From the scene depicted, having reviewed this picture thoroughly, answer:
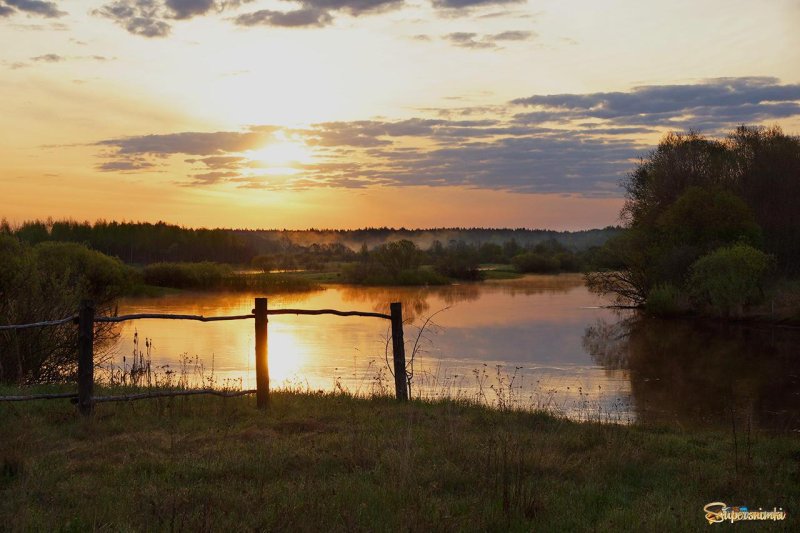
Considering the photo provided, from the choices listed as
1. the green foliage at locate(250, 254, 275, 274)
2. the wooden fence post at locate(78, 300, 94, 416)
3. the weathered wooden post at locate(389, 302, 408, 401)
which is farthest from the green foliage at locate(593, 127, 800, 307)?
the green foliage at locate(250, 254, 275, 274)

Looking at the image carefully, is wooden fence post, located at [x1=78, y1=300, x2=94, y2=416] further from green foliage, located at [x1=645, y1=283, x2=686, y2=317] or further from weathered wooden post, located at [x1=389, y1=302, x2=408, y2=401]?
green foliage, located at [x1=645, y1=283, x2=686, y2=317]

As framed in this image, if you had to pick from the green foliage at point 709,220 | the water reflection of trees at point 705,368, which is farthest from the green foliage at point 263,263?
the water reflection of trees at point 705,368

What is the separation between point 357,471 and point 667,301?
34547mm

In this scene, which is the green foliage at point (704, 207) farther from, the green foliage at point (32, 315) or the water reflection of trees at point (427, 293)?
the green foliage at point (32, 315)

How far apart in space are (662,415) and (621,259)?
31.5m

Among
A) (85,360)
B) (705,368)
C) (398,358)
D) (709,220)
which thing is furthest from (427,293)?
(85,360)

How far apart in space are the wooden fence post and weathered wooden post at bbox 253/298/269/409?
226 cm

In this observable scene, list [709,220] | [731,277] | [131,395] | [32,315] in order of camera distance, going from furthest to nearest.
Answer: [709,220] → [731,277] → [32,315] → [131,395]

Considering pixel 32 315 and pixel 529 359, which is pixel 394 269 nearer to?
pixel 529 359

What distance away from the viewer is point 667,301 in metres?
38.6

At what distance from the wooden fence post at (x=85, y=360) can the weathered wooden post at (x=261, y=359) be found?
226cm

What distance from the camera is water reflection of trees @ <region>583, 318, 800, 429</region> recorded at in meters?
14.6

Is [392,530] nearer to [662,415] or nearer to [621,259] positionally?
[662,415]

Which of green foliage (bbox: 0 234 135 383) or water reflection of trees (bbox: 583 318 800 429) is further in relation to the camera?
water reflection of trees (bbox: 583 318 800 429)
